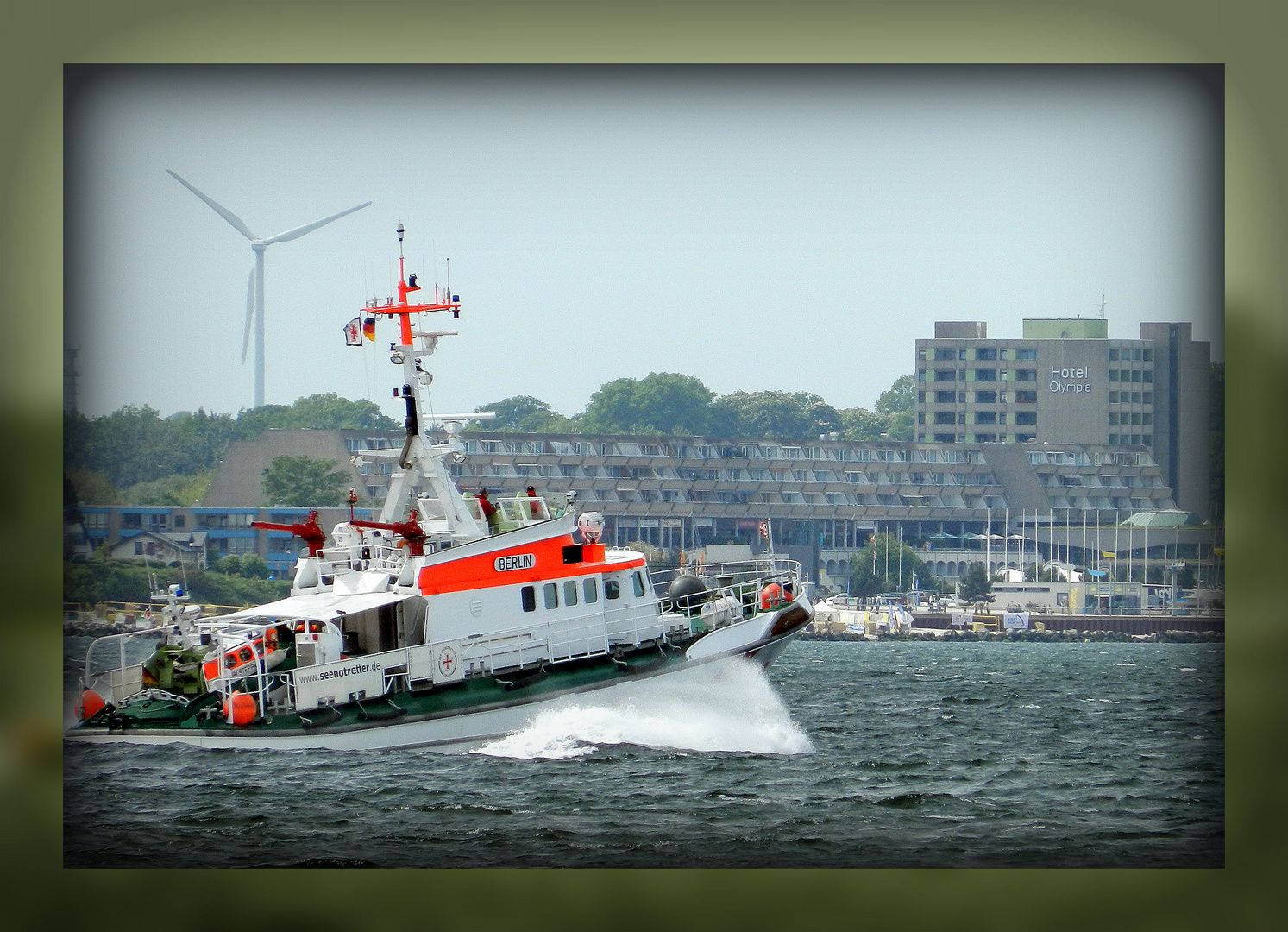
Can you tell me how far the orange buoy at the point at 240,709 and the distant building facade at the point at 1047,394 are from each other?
706 inches

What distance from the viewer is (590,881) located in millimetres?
9828

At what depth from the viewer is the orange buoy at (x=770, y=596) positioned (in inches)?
657

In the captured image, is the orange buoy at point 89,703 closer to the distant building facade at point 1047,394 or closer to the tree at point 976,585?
the distant building facade at point 1047,394

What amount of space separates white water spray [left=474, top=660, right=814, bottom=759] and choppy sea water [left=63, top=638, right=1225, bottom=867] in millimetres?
22

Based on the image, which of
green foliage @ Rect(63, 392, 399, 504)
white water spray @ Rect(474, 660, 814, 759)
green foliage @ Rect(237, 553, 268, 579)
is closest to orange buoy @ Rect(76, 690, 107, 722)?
white water spray @ Rect(474, 660, 814, 759)

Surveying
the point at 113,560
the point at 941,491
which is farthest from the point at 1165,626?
the point at 113,560

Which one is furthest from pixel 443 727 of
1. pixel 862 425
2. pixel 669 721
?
pixel 862 425

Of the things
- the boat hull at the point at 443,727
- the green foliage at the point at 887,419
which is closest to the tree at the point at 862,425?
the green foliage at the point at 887,419

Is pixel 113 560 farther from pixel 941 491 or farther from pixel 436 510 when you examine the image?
pixel 941 491

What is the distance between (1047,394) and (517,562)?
85.4 ft

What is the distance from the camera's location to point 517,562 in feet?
47.2
